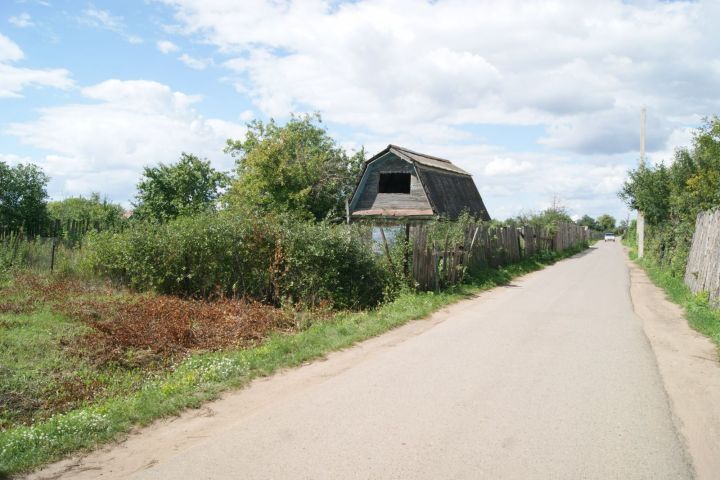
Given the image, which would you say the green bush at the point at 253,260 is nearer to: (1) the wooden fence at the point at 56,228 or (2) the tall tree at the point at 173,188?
(1) the wooden fence at the point at 56,228

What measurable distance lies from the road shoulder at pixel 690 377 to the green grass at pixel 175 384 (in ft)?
15.1

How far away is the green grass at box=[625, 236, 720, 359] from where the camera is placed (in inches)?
408

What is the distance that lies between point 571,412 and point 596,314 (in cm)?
700

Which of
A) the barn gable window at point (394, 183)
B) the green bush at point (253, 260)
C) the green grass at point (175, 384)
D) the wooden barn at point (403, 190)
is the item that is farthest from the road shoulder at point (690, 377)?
the barn gable window at point (394, 183)

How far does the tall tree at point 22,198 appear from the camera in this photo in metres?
24.7

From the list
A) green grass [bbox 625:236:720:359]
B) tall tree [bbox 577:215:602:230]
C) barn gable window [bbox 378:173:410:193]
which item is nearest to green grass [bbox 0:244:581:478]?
green grass [bbox 625:236:720:359]

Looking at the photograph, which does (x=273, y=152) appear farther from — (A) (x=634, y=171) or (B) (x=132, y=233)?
(A) (x=634, y=171)

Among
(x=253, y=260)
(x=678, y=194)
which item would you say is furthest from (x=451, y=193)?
(x=253, y=260)

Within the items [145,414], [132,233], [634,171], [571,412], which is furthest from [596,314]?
[634,171]

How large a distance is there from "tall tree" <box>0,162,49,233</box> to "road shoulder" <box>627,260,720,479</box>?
24.7 meters

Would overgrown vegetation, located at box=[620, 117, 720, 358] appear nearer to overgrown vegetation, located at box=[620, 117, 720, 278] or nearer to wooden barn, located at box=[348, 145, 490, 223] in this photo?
overgrown vegetation, located at box=[620, 117, 720, 278]

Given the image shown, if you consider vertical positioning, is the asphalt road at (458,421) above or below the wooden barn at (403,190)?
below

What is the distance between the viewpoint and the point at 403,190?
101 feet

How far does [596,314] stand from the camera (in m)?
12.2
